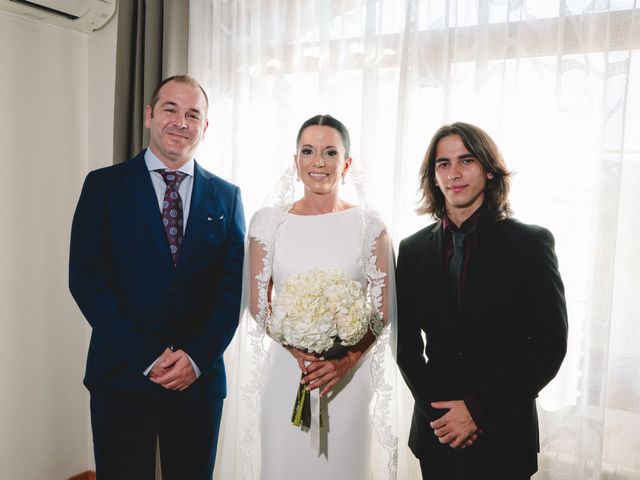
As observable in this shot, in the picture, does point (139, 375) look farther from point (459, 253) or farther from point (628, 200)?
point (628, 200)

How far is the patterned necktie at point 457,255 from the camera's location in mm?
2070

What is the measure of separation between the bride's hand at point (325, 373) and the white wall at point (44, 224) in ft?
6.88

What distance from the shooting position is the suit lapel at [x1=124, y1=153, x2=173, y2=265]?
7.66 ft

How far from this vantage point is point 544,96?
2521mm

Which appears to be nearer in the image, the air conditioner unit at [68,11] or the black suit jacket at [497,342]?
the black suit jacket at [497,342]

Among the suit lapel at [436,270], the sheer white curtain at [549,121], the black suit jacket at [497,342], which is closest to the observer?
the black suit jacket at [497,342]

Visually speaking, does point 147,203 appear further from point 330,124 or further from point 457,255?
point 457,255

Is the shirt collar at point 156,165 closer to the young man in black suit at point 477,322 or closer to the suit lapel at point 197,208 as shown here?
the suit lapel at point 197,208

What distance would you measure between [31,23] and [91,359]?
6.85ft

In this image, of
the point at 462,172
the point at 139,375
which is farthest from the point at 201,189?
the point at 462,172

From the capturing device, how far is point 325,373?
2096mm

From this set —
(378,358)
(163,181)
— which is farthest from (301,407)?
(163,181)

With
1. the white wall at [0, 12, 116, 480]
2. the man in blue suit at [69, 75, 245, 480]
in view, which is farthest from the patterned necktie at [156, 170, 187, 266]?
the white wall at [0, 12, 116, 480]

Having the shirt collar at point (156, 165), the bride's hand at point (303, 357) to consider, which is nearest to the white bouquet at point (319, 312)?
the bride's hand at point (303, 357)
